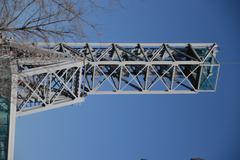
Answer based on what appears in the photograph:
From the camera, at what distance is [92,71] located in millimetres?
41812

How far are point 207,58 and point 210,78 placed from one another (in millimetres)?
1726

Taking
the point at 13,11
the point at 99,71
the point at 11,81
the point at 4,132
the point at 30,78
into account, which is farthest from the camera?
the point at 99,71

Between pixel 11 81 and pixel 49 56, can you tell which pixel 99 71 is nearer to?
pixel 49 56

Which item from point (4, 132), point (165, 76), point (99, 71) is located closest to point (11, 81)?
point (4, 132)

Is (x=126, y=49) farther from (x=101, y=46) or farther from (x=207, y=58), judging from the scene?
(x=207, y=58)

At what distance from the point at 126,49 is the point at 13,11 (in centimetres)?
2243

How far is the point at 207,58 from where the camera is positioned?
4316cm

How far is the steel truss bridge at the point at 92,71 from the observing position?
34281 millimetres

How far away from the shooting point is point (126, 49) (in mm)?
43781

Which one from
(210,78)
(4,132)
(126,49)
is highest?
(126,49)

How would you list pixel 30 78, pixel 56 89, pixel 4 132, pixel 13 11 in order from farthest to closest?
pixel 56 89
pixel 30 78
pixel 4 132
pixel 13 11

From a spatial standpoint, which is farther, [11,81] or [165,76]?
[165,76]

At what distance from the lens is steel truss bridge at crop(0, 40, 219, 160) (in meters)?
34.3

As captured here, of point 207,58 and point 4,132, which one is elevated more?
point 207,58
